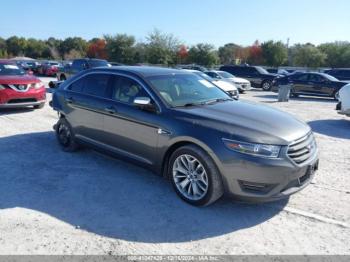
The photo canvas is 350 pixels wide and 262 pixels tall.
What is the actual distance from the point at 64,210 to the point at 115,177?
1.18 m

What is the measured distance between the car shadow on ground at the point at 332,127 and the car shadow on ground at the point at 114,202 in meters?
5.33

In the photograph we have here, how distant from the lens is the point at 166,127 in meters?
4.38

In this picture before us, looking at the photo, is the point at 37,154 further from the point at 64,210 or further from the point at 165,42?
the point at 165,42

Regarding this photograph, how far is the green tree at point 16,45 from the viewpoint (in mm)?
92312

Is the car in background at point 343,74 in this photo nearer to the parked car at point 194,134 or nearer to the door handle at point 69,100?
the parked car at point 194,134

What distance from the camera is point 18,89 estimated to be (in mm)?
10055

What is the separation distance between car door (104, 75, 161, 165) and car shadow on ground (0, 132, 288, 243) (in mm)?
494

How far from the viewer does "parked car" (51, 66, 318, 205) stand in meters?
3.79

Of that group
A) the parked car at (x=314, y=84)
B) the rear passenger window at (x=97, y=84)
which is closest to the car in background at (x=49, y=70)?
the parked car at (x=314, y=84)

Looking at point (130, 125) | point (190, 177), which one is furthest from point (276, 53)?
point (190, 177)

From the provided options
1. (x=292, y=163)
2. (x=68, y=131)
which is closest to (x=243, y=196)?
(x=292, y=163)

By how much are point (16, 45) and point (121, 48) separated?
47.2 metres

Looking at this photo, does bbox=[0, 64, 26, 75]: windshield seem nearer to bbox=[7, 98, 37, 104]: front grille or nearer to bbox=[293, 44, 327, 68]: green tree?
bbox=[7, 98, 37, 104]: front grille

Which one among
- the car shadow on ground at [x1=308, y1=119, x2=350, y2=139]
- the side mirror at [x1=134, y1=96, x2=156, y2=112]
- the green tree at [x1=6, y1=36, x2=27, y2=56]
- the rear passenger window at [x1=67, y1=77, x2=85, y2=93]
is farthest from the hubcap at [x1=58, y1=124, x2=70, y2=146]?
the green tree at [x1=6, y1=36, x2=27, y2=56]
